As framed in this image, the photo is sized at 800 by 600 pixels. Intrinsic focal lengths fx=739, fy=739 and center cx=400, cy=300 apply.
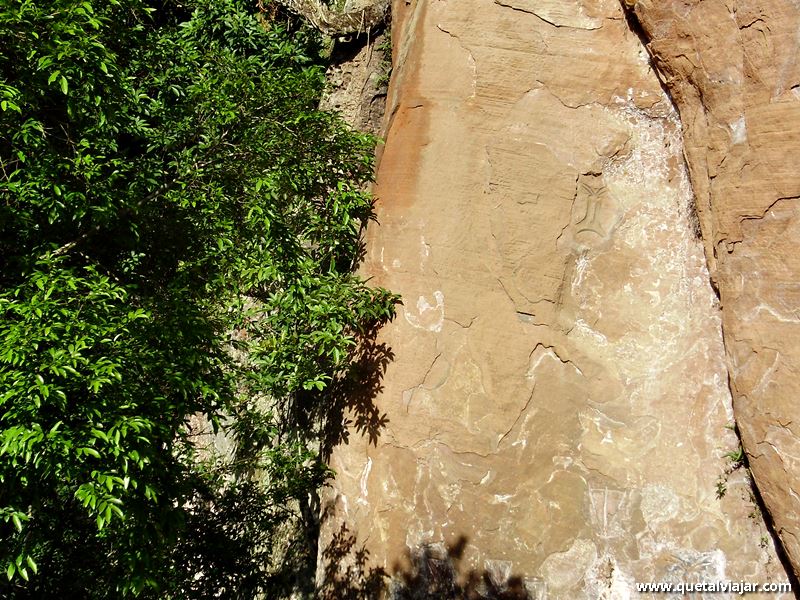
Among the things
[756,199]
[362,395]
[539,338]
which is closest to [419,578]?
[362,395]

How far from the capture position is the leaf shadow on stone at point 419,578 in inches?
171

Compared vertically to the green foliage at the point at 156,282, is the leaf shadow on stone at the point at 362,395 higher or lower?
lower

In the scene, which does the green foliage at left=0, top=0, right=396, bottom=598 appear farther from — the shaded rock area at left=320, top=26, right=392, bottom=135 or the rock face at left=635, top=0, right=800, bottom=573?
the rock face at left=635, top=0, right=800, bottom=573

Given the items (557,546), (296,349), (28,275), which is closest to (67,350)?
(28,275)

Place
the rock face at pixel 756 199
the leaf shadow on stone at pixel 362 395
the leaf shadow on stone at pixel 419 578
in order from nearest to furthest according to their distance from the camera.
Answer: the rock face at pixel 756 199, the leaf shadow on stone at pixel 419 578, the leaf shadow on stone at pixel 362 395

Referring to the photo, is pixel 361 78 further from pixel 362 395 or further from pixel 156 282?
pixel 362 395

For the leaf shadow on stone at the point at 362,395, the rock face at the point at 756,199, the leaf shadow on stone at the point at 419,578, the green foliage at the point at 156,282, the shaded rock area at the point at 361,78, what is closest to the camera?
the green foliage at the point at 156,282

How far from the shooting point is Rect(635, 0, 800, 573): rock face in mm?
→ 3793

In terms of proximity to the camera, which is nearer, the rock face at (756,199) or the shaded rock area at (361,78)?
the rock face at (756,199)

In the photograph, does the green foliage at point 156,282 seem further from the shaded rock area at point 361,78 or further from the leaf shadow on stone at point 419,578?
the leaf shadow on stone at point 419,578

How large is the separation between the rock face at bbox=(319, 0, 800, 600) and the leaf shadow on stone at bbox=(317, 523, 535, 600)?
13mm

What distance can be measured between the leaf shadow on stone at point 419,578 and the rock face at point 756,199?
62.1 inches

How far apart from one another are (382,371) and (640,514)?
5.85 feet

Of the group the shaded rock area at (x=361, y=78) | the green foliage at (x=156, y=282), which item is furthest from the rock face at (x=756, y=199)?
the shaded rock area at (x=361, y=78)
